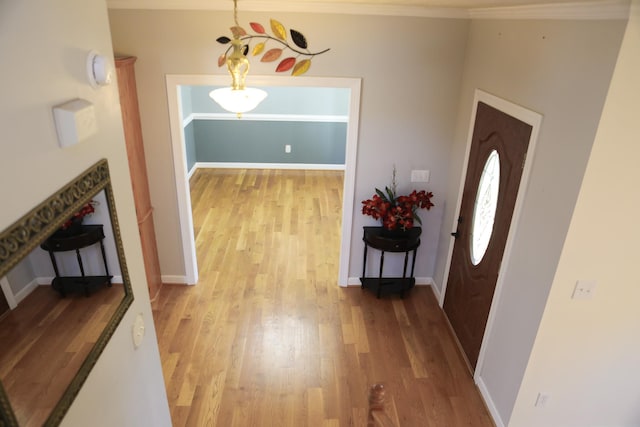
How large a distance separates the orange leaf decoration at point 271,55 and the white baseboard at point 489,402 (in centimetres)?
294

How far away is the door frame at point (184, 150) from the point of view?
3559 millimetres

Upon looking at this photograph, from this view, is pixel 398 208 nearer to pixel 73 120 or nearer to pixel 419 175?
pixel 419 175

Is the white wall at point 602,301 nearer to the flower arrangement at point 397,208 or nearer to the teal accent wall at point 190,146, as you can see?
the flower arrangement at point 397,208

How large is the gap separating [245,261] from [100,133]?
3.42 meters

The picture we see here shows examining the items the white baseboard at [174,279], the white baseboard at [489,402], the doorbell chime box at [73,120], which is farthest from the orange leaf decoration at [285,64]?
the white baseboard at [489,402]

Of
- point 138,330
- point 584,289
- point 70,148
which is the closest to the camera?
point 70,148

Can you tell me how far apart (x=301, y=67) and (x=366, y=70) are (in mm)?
536

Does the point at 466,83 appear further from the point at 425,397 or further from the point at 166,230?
the point at 166,230

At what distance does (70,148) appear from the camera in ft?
4.42

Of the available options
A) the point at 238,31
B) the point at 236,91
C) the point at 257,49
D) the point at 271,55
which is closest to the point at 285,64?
the point at 271,55

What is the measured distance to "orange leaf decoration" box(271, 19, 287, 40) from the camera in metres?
3.38

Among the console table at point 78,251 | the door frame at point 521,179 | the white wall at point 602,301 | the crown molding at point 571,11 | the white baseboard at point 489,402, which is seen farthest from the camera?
the white baseboard at point 489,402

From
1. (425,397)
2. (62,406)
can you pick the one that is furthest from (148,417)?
(425,397)

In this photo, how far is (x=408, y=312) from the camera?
410 centimetres
